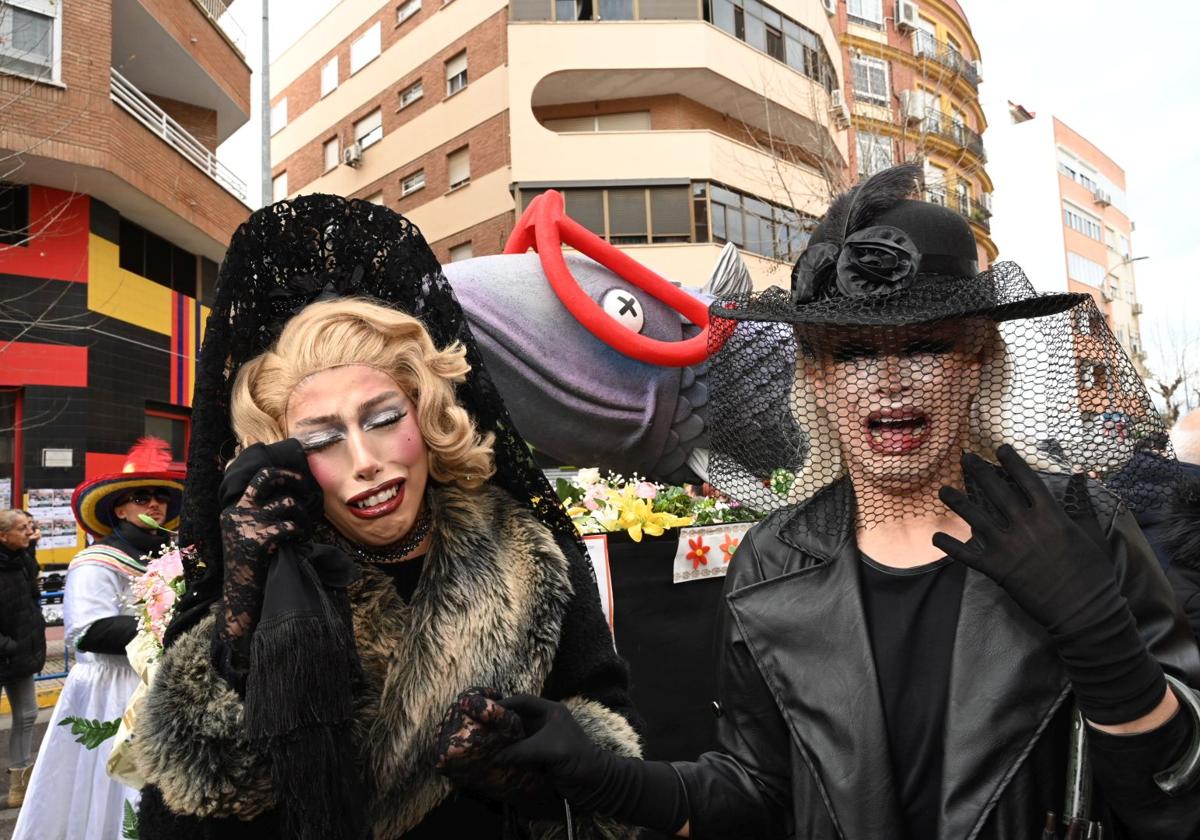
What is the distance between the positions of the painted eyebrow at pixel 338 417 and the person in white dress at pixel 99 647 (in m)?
2.19

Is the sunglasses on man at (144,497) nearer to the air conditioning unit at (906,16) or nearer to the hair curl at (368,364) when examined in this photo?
the hair curl at (368,364)

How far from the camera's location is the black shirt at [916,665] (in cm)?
138

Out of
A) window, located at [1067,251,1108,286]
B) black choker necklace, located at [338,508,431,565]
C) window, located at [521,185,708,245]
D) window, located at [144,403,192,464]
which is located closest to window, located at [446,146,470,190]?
window, located at [521,185,708,245]

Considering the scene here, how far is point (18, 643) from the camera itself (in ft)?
18.1

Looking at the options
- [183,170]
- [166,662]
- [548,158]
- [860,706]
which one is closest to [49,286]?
[183,170]

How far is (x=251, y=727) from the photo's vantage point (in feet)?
4.73

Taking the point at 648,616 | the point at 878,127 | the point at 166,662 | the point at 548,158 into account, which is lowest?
the point at 648,616

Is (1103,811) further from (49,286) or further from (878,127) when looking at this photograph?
(49,286)

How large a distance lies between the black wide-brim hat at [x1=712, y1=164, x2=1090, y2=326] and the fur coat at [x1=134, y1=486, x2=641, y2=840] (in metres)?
0.76

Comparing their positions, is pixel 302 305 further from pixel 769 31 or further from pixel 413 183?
pixel 413 183

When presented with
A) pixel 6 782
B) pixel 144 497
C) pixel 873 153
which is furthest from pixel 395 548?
pixel 873 153

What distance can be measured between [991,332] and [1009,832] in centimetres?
76

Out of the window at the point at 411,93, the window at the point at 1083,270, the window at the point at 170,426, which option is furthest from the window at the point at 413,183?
the window at the point at 1083,270

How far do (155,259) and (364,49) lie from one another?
12.4m
